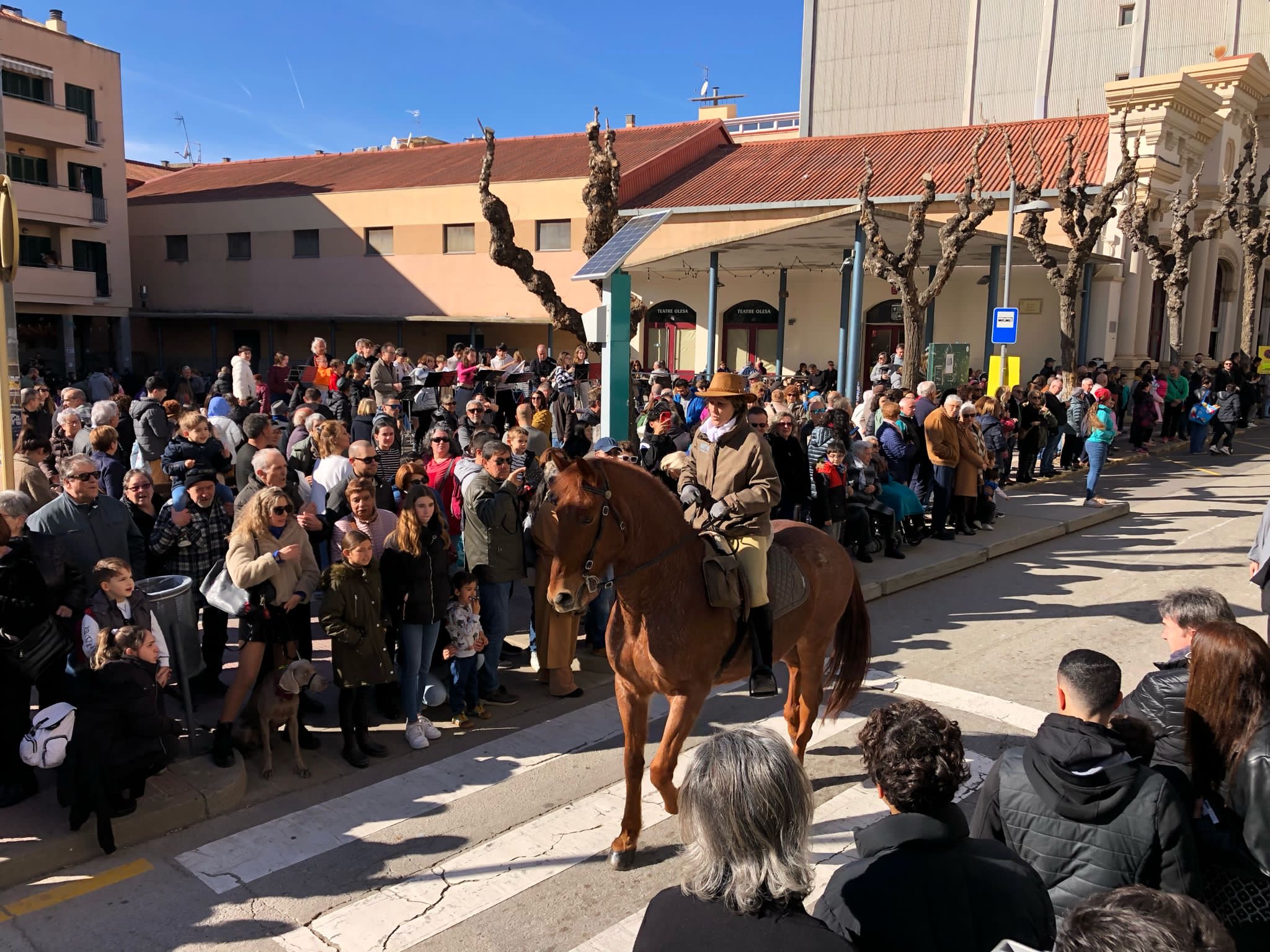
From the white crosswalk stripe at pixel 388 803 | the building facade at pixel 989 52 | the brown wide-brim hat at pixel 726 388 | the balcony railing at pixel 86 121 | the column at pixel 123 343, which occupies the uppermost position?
the building facade at pixel 989 52

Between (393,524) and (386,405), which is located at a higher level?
(386,405)

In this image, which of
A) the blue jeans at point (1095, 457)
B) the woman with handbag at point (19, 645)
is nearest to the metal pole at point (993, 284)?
the blue jeans at point (1095, 457)

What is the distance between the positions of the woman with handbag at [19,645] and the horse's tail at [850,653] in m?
4.93

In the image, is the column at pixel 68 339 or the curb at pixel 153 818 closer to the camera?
the curb at pixel 153 818

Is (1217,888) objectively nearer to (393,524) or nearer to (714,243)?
(393,524)

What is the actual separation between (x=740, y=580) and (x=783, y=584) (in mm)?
429

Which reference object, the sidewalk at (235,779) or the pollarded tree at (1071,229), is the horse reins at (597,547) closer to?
the sidewalk at (235,779)

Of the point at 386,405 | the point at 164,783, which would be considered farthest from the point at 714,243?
the point at 164,783

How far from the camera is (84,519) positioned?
6.39 metres

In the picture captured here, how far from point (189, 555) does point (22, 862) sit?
2.40 metres

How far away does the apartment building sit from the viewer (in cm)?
3061

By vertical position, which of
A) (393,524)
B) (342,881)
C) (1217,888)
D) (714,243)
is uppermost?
(714,243)

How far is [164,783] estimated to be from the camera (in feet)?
18.5

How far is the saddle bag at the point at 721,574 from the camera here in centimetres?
541
